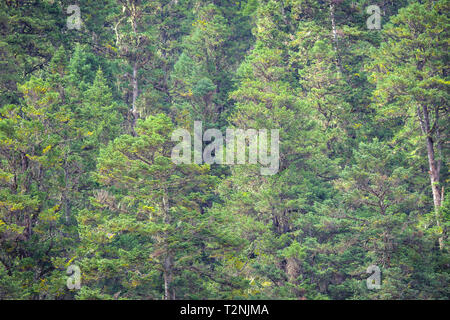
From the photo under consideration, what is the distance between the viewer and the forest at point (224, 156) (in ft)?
81.7

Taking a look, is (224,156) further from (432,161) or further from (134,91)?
(432,161)

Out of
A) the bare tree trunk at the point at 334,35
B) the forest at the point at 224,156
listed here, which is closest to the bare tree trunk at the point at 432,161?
the forest at the point at 224,156

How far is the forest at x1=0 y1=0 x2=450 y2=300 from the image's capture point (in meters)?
24.9

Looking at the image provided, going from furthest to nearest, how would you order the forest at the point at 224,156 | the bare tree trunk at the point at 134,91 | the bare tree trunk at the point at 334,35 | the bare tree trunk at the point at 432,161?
the bare tree trunk at the point at 334,35 < the bare tree trunk at the point at 134,91 < the bare tree trunk at the point at 432,161 < the forest at the point at 224,156

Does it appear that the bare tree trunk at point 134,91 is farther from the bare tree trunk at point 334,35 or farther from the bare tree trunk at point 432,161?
the bare tree trunk at point 432,161

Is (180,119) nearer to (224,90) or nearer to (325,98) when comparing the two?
(224,90)

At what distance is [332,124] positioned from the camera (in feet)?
114

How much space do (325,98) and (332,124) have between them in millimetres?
1525

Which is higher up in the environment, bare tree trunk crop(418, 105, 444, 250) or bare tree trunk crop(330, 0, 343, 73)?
bare tree trunk crop(330, 0, 343, 73)

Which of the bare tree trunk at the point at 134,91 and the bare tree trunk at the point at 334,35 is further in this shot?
the bare tree trunk at the point at 334,35

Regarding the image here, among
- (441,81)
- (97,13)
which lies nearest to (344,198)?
(441,81)

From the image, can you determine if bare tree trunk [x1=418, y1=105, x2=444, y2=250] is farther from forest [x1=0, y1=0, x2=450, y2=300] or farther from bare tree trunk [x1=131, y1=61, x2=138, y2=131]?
bare tree trunk [x1=131, y1=61, x2=138, y2=131]

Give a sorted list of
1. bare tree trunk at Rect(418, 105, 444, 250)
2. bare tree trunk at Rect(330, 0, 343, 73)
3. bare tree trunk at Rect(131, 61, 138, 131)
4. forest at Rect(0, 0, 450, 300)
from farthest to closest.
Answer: bare tree trunk at Rect(330, 0, 343, 73), bare tree trunk at Rect(131, 61, 138, 131), bare tree trunk at Rect(418, 105, 444, 250), forest at Rect(0, 0, 450, 300)

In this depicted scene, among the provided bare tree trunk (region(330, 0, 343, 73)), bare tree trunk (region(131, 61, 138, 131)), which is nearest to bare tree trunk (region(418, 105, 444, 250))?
bare tree trunk (region(330, 0, 343, 73))
